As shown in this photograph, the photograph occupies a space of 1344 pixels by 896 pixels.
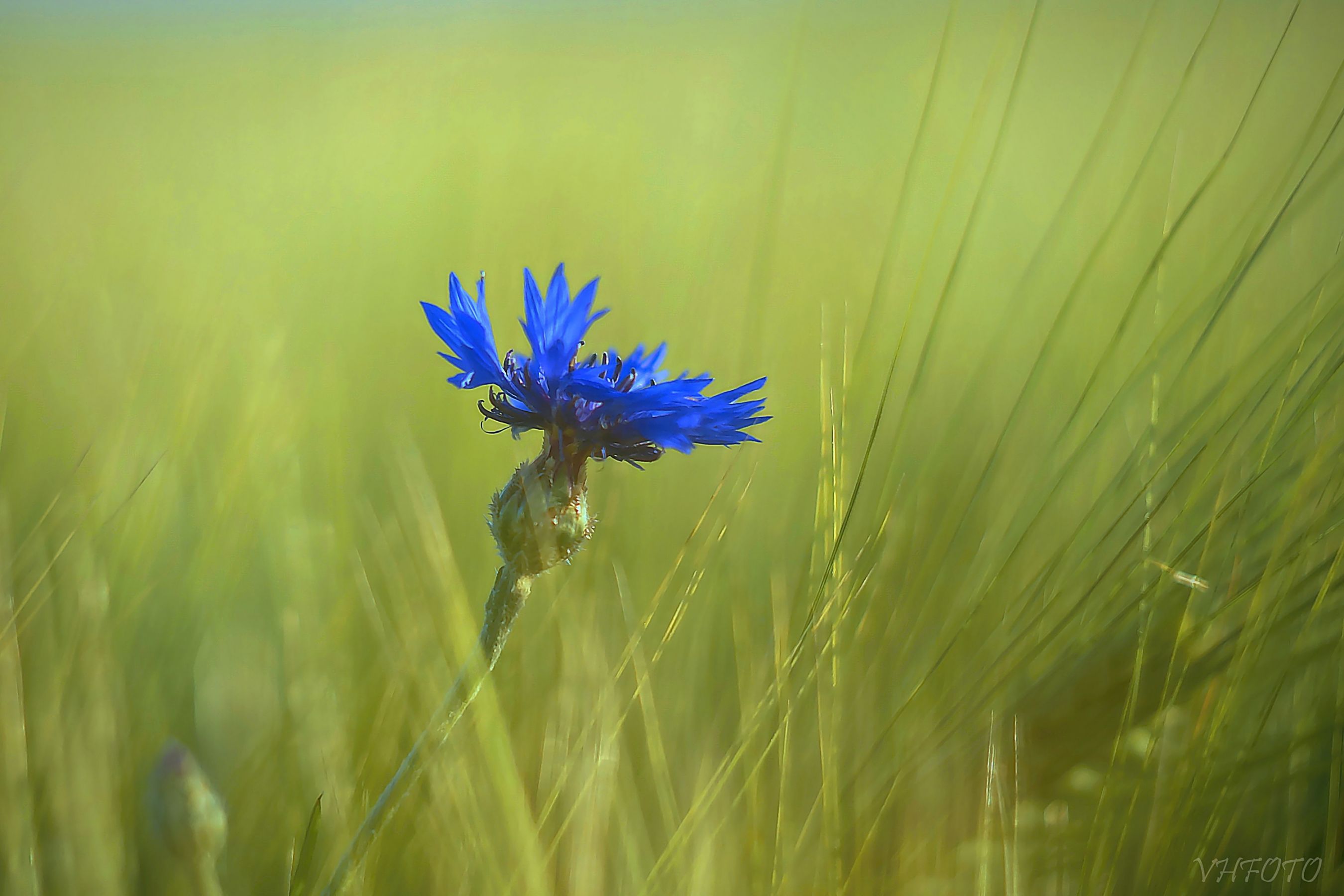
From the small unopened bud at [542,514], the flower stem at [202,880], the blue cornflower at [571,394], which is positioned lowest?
the flower stem at [202,880]

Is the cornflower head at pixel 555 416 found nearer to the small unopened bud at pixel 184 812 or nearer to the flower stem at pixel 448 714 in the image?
the flower stem at pixel 448 714

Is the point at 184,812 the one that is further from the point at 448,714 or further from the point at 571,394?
the point at 571,394

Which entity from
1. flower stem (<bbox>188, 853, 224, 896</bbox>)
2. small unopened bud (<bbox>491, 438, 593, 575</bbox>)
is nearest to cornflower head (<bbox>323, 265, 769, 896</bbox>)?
small unopened bud (<bbox>491, 438, 593, 575</bbox>)

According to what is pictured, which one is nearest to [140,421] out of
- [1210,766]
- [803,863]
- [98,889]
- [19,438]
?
[19,438]

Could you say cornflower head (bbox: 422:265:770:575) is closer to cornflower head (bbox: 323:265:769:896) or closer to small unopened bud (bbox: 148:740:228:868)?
cornflower head (bbox: 323:265:769:896)

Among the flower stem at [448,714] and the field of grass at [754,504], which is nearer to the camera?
the flower stem at [448,714]

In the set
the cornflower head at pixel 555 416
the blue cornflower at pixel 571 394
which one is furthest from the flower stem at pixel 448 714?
the blue cornflower at pixel 571 394

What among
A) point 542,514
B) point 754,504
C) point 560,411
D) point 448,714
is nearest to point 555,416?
point 560,411
